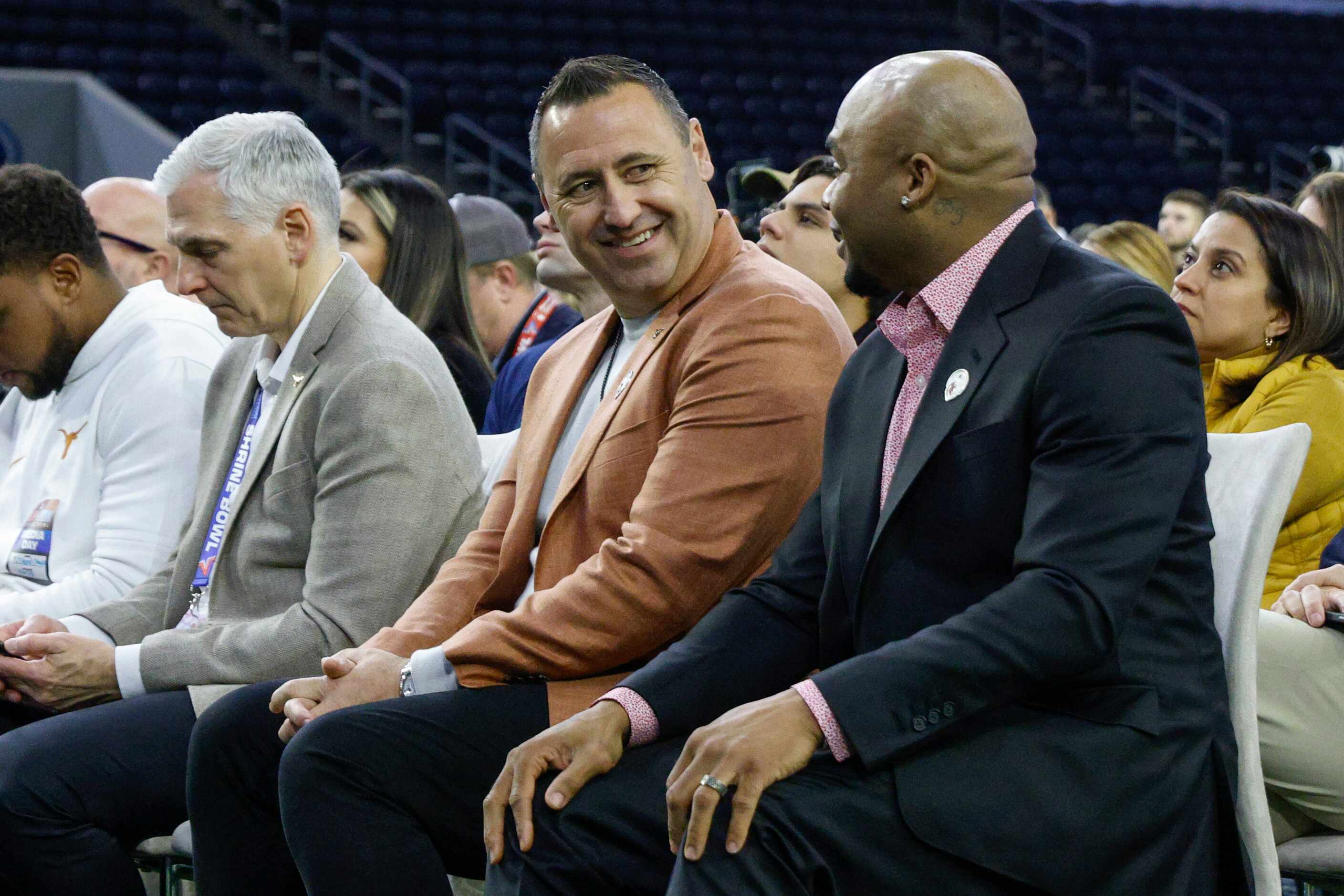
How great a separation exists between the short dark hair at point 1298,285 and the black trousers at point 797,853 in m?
1.46

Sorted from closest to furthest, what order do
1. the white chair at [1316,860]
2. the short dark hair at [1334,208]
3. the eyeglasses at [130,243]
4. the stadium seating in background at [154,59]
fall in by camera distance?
the white chair at [1316,860]
the short dark hair at [1334,208]
the eyeglasses at [130,243]
the stadium seating in background at [154,59]

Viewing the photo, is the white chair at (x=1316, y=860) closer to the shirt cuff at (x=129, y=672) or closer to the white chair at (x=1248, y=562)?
the white chair at (x=1248, y=562)

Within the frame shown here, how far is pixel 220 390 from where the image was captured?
103 inches

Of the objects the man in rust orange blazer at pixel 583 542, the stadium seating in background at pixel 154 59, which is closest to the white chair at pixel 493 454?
the man in rust orange blazer at pixel 583 542

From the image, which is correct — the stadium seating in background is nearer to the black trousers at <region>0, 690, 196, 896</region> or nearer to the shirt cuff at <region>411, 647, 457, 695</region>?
the black trousers at <region>0, 690, 196, 896</region>

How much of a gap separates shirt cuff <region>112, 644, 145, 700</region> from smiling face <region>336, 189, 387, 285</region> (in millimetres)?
1374

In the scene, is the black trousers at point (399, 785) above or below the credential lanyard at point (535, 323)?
above

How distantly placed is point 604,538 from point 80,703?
37.9 inches

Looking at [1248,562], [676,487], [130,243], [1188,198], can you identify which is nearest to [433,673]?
[676,487]

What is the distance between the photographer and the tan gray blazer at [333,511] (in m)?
2.19

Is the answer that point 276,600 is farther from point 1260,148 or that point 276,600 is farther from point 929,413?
point 1260,148

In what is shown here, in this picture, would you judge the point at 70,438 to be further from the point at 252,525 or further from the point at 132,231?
the point at 132,231

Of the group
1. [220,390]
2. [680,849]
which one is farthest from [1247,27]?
[680,849]

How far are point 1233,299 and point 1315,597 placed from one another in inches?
35.3
